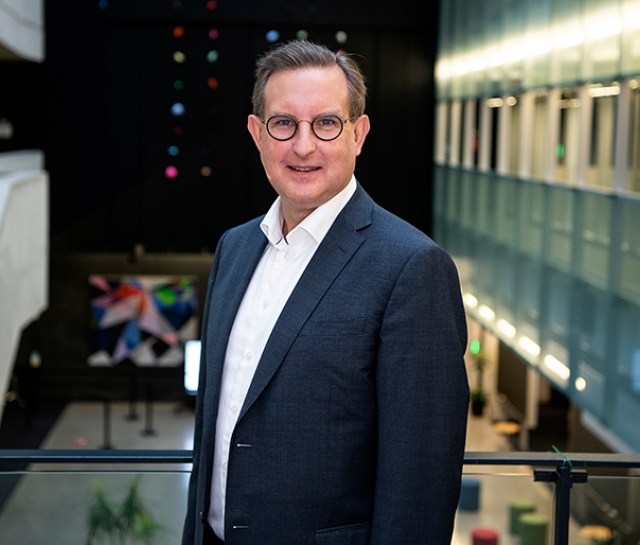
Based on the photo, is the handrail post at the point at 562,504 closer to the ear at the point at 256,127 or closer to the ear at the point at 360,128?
the ear at the point at 360,128

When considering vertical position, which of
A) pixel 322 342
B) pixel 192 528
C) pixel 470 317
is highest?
pixel 322 342

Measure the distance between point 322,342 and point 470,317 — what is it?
1426cm

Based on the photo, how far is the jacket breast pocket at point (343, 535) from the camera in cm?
200

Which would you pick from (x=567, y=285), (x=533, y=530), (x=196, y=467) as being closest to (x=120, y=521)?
(x=196, y=467)

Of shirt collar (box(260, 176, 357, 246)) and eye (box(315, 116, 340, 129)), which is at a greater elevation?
eye (box(315, 116, 340, 129))

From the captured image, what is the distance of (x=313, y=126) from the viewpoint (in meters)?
2.02

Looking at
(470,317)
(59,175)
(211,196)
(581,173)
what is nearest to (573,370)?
(581,173)

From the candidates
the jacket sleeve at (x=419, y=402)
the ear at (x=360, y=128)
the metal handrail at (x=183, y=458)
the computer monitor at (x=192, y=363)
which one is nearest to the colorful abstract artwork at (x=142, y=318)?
the computer monitor at (x=192, y=363)

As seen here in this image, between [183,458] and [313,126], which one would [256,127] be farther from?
[183,458]

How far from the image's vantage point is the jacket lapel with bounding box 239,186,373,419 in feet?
6.53

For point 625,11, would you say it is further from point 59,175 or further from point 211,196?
point 59,175

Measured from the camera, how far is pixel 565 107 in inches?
416

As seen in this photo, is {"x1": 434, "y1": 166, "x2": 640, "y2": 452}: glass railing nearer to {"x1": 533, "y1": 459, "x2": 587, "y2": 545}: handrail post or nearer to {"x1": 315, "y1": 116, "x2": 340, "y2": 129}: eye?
{"x1": 533, "y1": 459, "x2": 587, "y2": 545}: handrail post

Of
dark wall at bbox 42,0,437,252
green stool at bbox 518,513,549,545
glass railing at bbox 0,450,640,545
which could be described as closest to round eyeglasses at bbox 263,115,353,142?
glass railing at bbox 0,450,640,545
